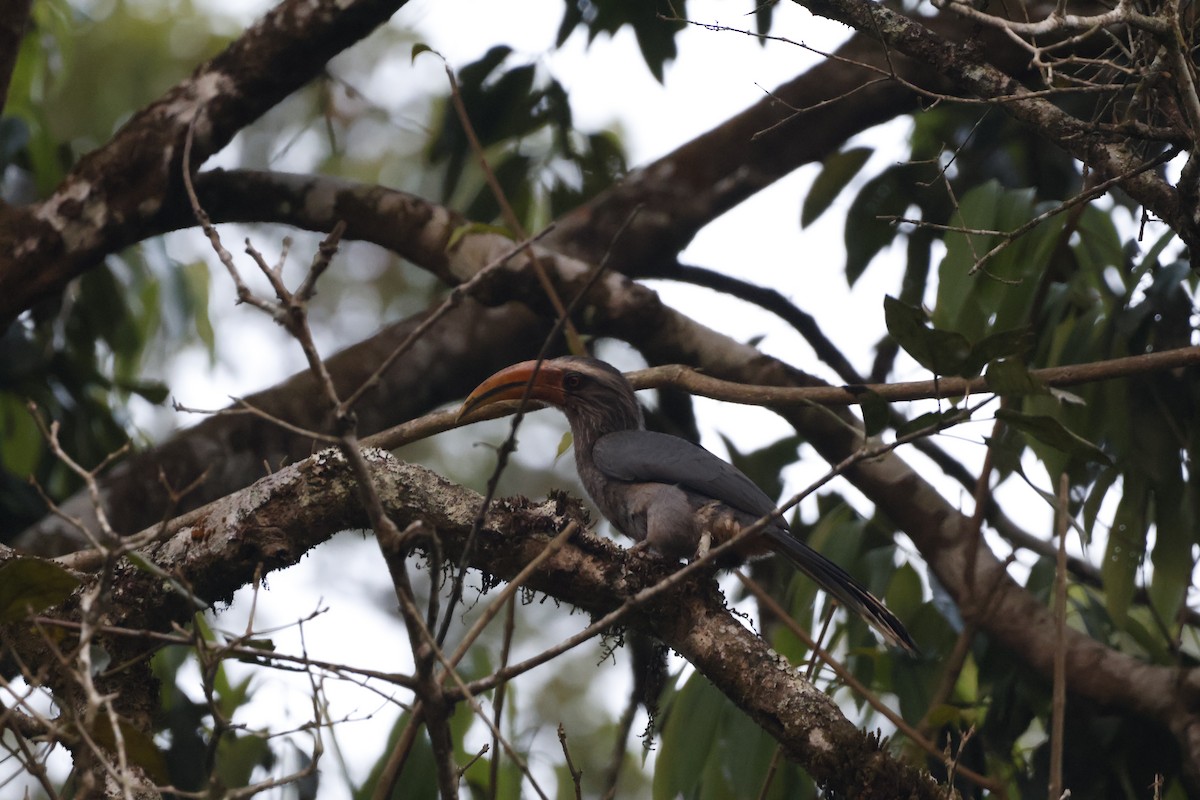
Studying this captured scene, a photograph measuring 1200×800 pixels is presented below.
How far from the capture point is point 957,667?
3562 mm

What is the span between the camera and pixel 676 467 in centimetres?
A: 361

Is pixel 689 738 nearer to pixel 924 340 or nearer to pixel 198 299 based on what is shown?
pixel 924 340

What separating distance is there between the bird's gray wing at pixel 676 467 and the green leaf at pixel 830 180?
190cm

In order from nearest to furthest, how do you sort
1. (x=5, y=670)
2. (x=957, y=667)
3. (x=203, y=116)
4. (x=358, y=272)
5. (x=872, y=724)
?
(x=5, y=670), (x=957, y=667), (x=203, y=116), (x=872, y=724), (x=358, y=272)

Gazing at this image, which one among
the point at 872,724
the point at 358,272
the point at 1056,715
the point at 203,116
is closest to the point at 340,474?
the point at 1056,715

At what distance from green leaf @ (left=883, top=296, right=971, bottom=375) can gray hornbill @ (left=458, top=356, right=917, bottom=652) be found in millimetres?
858

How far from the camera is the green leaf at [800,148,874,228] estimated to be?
529cm

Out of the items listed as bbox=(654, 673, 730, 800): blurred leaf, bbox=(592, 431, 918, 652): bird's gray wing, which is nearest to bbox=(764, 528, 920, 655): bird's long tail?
bbox=(592, 431, 918, 652): bird's gray wing

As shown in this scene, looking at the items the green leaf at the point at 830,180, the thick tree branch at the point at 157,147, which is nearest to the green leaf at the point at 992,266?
the green leaf at the point at 830,180

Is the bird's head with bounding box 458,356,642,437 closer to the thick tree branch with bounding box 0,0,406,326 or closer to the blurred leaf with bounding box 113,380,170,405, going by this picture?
the thick tree branch with bounding box 0,0,406,326

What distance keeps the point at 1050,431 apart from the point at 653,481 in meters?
1.64

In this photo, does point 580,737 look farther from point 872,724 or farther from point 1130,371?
point 1130,371

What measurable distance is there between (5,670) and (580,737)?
647 cm

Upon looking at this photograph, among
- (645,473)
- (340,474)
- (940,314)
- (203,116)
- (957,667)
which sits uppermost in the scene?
(203,116)
